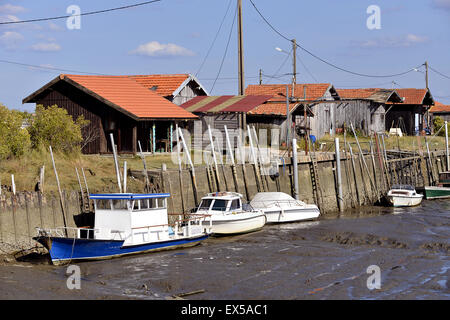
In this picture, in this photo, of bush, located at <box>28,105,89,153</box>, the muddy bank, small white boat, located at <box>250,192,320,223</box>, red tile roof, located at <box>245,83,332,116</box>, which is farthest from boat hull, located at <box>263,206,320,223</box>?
red tile roof, located at <box>245,83,332,116</box>

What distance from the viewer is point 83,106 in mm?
37188

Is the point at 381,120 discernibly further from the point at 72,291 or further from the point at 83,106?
the point at 72,291

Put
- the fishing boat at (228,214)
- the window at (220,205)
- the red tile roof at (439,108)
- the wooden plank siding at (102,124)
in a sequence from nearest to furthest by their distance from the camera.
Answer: the fishing boat at (228,214)
the window at (220,205)
the wooden plank siding at (102,124)
the red tile roof at (439,108)

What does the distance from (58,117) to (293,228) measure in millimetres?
12621

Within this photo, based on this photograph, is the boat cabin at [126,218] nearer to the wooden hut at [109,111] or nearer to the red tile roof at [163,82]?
the wooden hut at [109,111]

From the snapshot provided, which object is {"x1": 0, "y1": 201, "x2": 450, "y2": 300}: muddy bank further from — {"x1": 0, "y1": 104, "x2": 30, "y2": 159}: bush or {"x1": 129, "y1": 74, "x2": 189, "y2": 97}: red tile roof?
{"x1": 129, "y1": 74, "x2": 189, "y2": 97}: red tile roof

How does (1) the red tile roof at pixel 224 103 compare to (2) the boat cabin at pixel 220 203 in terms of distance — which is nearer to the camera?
(2) the boat cabin at pixel 220 203

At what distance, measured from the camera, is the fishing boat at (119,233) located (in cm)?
2169

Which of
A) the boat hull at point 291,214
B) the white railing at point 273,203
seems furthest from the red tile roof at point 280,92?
the white railing at point 273,203

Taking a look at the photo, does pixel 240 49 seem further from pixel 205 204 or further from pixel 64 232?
pixel 64 232

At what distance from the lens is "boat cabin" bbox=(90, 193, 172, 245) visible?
76.4 ft

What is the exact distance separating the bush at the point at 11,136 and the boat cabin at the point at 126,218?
18.3 feet

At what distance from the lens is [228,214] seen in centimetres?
2775

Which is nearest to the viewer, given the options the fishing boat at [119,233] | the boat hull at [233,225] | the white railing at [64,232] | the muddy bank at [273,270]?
the muddy bank at [273,270]
